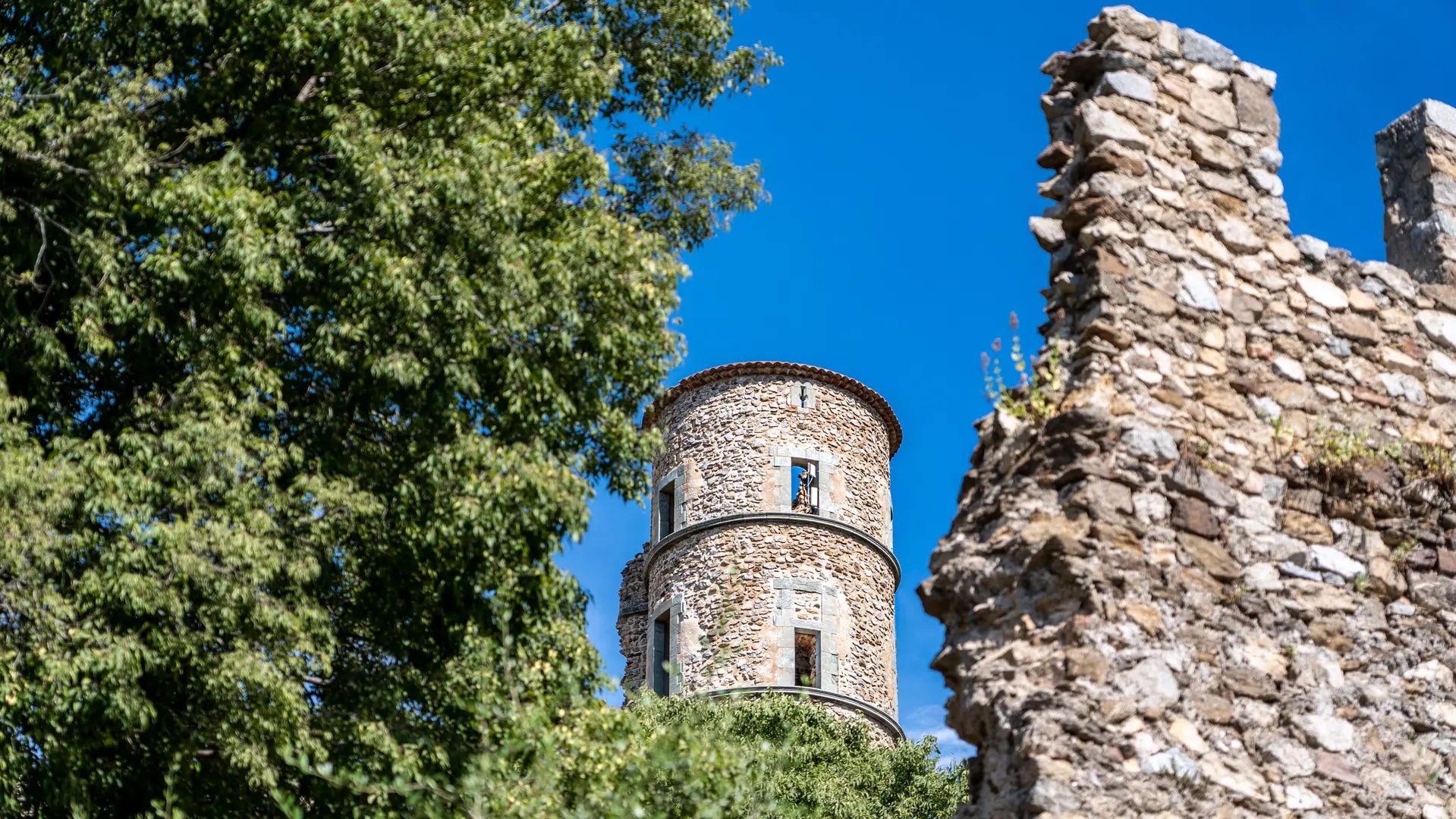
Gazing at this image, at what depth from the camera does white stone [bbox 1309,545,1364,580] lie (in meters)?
7.15

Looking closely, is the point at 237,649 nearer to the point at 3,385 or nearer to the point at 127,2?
the point at 3,385

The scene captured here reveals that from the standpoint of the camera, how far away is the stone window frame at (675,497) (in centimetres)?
3128

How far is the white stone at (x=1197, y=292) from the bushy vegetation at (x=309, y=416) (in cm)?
374

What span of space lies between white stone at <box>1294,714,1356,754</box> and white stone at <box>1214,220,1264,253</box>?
86.9 inches

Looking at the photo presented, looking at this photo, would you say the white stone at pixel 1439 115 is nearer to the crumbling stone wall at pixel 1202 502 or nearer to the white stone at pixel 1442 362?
the crumbling stone wall at pixel 1202 502

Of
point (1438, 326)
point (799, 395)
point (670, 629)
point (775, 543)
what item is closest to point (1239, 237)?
point (1438, 326)

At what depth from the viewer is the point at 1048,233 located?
25.2 feet

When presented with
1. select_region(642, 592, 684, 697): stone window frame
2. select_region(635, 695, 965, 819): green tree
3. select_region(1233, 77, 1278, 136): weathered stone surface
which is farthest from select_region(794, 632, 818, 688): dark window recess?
select_region(1233, 77, 1278, 136): weathered stone surface

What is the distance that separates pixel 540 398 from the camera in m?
10.8

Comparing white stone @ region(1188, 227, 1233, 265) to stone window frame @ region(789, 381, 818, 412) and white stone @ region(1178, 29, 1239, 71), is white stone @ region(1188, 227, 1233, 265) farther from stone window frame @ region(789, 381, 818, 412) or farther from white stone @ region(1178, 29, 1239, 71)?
stone window frame @ region(789, 381, 818, 412)

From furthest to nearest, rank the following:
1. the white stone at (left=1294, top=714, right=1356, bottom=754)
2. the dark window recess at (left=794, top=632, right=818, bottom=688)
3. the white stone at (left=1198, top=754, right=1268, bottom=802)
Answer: the dark window recess at (left=794, top=632, right=818, bottom=688) → the white stone at (left=1294, top=714, right=1356, bottom=754) → the white stone at (left=1198, top=754, right=1268, bottom=802)

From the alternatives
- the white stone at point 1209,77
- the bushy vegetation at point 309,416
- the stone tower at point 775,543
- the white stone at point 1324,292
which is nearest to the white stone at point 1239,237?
the white stone at point 1324,292

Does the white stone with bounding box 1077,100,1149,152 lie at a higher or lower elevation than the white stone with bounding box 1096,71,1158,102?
lower

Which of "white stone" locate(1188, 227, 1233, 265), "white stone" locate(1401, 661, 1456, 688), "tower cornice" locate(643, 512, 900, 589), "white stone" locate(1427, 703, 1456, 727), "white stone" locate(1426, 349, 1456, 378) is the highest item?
"tower cornice" locate(643, 512, 900, 589)
